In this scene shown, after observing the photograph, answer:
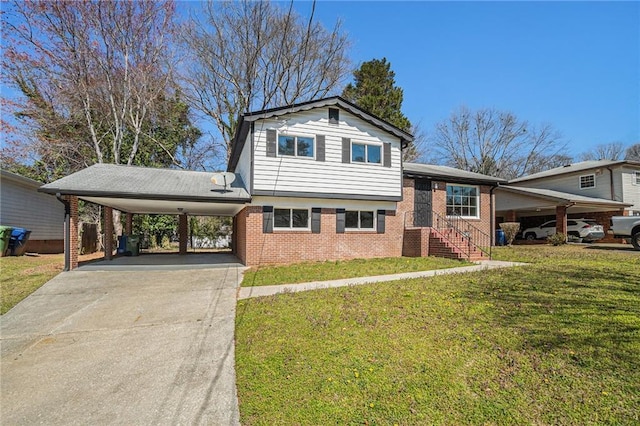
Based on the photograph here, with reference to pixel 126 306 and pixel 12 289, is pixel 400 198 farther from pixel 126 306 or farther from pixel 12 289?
pixel 12 289

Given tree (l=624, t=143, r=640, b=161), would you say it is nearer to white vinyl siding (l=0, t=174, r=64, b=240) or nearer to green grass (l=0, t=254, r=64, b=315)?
green grass (l=0, t=254, r=64, b=315)

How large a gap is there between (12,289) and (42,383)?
6217 millimetres

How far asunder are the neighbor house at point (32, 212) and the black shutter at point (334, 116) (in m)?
14.1

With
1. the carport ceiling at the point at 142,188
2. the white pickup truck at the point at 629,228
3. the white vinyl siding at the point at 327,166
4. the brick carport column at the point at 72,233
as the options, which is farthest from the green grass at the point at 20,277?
the white pickup truck at the point at 629,228

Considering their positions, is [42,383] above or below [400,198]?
below

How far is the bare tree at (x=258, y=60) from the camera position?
70.6ft

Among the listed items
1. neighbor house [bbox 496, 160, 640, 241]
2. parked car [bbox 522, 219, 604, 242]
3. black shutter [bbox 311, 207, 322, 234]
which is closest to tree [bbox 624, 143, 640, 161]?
neighbor house [bbox 496, 160, 640, 241]

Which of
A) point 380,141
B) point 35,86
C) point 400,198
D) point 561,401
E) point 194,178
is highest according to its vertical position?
point 35,86

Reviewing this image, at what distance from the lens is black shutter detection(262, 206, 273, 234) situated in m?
11.8

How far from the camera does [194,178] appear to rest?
13727mm

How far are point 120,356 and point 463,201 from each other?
16.0 m

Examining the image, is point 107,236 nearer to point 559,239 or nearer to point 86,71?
point 86,71

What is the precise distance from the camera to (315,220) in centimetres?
1248

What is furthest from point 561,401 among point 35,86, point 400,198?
point 35,86
